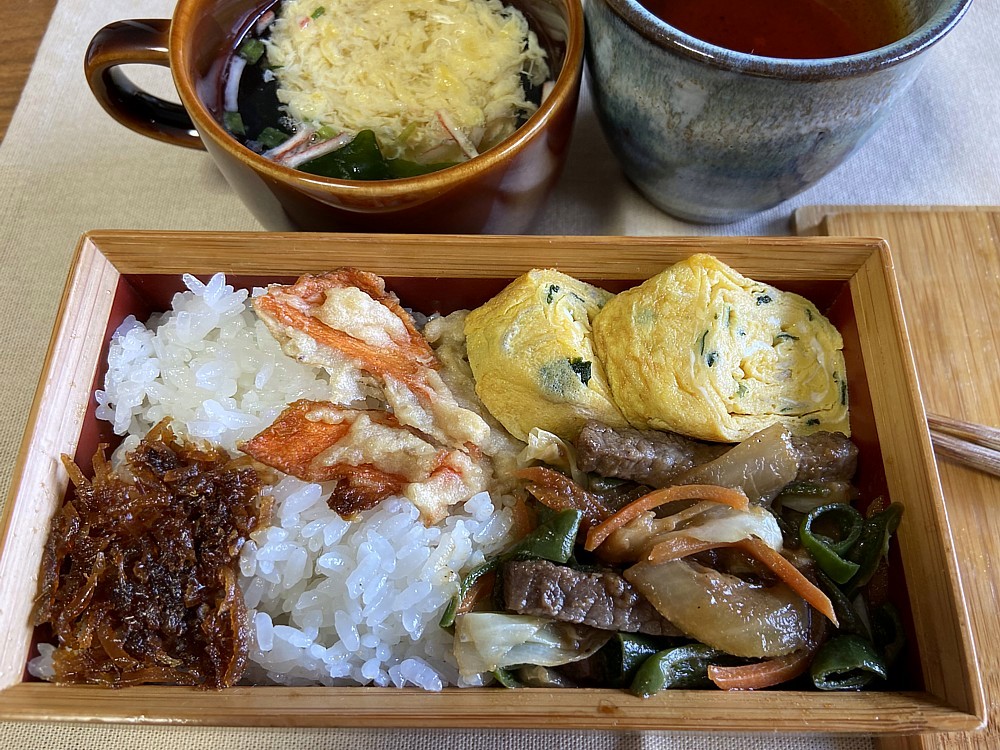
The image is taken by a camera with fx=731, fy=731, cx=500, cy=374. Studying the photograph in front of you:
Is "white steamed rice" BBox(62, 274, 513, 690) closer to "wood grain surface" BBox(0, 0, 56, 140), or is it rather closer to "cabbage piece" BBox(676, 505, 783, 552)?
"cabbage piece" BBox(676, 505, 783, 552)

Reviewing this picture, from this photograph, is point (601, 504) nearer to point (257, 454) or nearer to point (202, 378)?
point (257, 454)

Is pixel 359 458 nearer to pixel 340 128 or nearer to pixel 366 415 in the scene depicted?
pixel 366 415

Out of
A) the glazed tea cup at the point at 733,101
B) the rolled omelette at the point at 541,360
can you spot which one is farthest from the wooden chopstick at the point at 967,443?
the rolled omelette at the point at 541,360

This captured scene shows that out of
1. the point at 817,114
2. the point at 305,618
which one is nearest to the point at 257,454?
the point at 305,618

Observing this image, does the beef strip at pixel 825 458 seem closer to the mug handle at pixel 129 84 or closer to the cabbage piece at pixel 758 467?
the cabbage piece at pixel 758 467

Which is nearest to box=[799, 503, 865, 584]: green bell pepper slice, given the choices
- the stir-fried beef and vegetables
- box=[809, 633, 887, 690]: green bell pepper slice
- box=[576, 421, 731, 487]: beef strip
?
the stir-fried beef and vegetables

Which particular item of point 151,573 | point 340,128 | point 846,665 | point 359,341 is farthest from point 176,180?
point 846,665
